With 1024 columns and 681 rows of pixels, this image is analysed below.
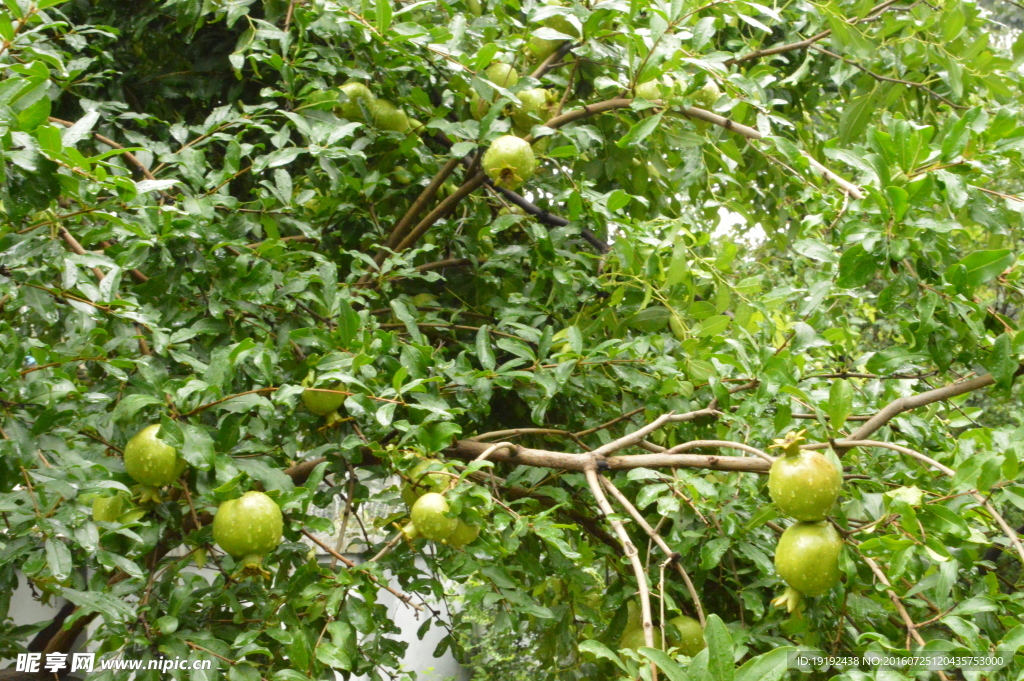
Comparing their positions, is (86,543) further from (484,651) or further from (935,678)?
(484,651)

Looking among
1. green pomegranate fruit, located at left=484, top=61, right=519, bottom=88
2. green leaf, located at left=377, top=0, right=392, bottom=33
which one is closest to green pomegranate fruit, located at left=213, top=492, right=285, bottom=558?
green leaf, located at left=377, top=0, right=392, bottom=33

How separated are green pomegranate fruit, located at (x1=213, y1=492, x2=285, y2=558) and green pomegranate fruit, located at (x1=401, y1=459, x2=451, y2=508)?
211mm

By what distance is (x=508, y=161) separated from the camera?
60.7 inches

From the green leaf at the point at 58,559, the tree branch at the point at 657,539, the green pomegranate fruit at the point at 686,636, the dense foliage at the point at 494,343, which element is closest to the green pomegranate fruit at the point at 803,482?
the dense foliage at the point at 494,343

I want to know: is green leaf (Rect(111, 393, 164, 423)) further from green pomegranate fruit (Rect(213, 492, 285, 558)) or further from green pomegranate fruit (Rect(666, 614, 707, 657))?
green pomegranate fruit (Rect(666, 614, 707, 657))

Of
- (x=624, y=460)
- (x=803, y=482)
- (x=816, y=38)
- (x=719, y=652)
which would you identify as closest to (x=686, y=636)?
(x=624, y=460)

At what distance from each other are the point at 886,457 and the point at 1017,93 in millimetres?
1266

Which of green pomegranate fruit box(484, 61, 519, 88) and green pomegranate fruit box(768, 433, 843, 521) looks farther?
green pomegranate fruit box(484, 61, 519, 88)

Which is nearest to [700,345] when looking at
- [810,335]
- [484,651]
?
[810,335]

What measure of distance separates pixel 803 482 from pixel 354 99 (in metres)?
1.35

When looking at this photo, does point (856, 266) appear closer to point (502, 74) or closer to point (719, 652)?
point (719, 652)

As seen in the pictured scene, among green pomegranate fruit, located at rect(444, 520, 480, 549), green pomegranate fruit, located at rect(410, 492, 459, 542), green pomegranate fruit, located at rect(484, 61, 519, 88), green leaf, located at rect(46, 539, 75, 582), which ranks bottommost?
green leaf, located at rect(46, 539, 75, 582)

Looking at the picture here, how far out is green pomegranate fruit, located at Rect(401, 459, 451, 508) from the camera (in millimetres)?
1157

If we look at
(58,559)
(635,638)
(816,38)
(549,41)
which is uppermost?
(816,38)
